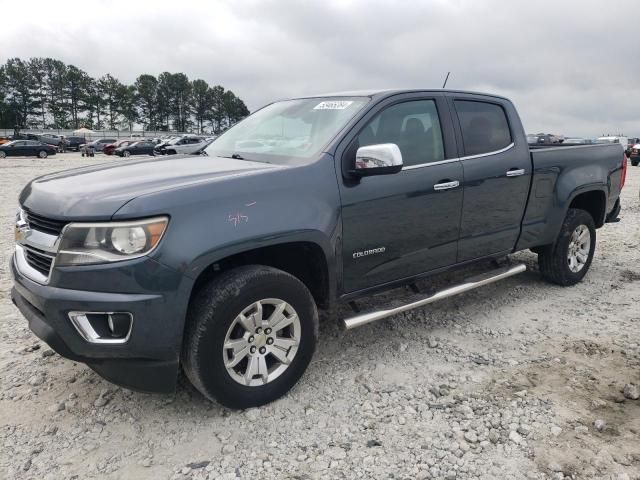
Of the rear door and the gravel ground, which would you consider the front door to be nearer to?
the rear door

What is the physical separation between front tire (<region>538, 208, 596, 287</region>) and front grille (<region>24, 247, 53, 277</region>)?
4.34 m

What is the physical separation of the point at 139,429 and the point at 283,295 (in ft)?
3.54

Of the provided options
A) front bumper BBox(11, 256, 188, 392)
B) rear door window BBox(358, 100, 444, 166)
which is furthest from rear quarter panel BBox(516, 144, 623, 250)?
front bumper BBox(11, 256, 188, 392)

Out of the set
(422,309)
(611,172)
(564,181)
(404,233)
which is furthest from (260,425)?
(611,172)

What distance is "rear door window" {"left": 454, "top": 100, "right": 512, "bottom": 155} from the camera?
4.11 metres

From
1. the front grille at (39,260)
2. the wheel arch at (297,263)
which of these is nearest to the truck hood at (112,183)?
the front grille at (39,260)

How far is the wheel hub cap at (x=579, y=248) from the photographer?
521cm

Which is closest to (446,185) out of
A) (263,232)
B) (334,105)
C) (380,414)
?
(334,105)

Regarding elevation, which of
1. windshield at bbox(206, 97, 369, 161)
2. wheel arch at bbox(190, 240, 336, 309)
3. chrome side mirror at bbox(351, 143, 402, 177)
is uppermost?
windshield at bbox(206, 97, 369, 161)

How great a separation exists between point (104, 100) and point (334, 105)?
11217cm

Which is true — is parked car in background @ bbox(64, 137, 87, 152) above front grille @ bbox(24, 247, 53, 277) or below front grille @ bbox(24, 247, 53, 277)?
below

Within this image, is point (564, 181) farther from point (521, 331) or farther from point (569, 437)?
point (569, 437)

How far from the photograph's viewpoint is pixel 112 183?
2844mm

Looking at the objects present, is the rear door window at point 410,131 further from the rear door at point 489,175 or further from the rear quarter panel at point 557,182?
the rear quarter panel at point 557,182
